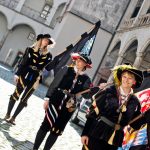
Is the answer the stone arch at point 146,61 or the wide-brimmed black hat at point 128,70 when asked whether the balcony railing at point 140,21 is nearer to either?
the stone arch at point 146,61

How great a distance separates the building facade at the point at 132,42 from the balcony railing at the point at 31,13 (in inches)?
486

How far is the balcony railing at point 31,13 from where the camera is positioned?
1501 inches

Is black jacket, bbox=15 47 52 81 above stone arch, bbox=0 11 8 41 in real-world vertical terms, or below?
below

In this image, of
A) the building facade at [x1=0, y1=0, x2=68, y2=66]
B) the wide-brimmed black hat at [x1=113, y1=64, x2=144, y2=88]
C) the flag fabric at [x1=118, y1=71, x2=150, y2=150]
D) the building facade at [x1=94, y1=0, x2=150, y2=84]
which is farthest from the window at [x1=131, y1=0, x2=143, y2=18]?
the wide-brimmed black hat at [x1=113, y1=64, x2=144, y2=88]

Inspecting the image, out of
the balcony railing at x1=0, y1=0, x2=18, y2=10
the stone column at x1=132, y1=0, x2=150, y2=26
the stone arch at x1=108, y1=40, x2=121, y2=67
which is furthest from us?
the balcony railing at x1=0, y1=0, x2=18, y2=10

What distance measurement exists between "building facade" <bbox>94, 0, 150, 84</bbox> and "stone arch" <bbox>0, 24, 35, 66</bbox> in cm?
1297

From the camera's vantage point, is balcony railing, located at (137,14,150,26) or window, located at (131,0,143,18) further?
window, located at (131,0,143,18)

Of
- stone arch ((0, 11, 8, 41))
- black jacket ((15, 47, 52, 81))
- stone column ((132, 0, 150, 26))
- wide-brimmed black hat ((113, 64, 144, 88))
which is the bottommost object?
black jacket ((15, 47, 52, 81))

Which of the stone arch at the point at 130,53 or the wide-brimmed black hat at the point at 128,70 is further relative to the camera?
the stone arch at the point at 130,53

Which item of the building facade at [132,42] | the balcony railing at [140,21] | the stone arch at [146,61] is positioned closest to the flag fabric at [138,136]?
the building facade at [132,42]

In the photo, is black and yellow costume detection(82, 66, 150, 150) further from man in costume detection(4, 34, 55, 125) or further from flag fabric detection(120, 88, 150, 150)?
man in costume detection(4, 34, 55, 125)

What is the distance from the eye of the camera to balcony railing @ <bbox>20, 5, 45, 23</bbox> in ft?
125

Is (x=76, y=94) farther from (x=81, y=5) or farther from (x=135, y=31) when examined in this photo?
(x=81, y=5)

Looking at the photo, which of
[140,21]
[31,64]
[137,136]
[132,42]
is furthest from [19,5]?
[137,136]
